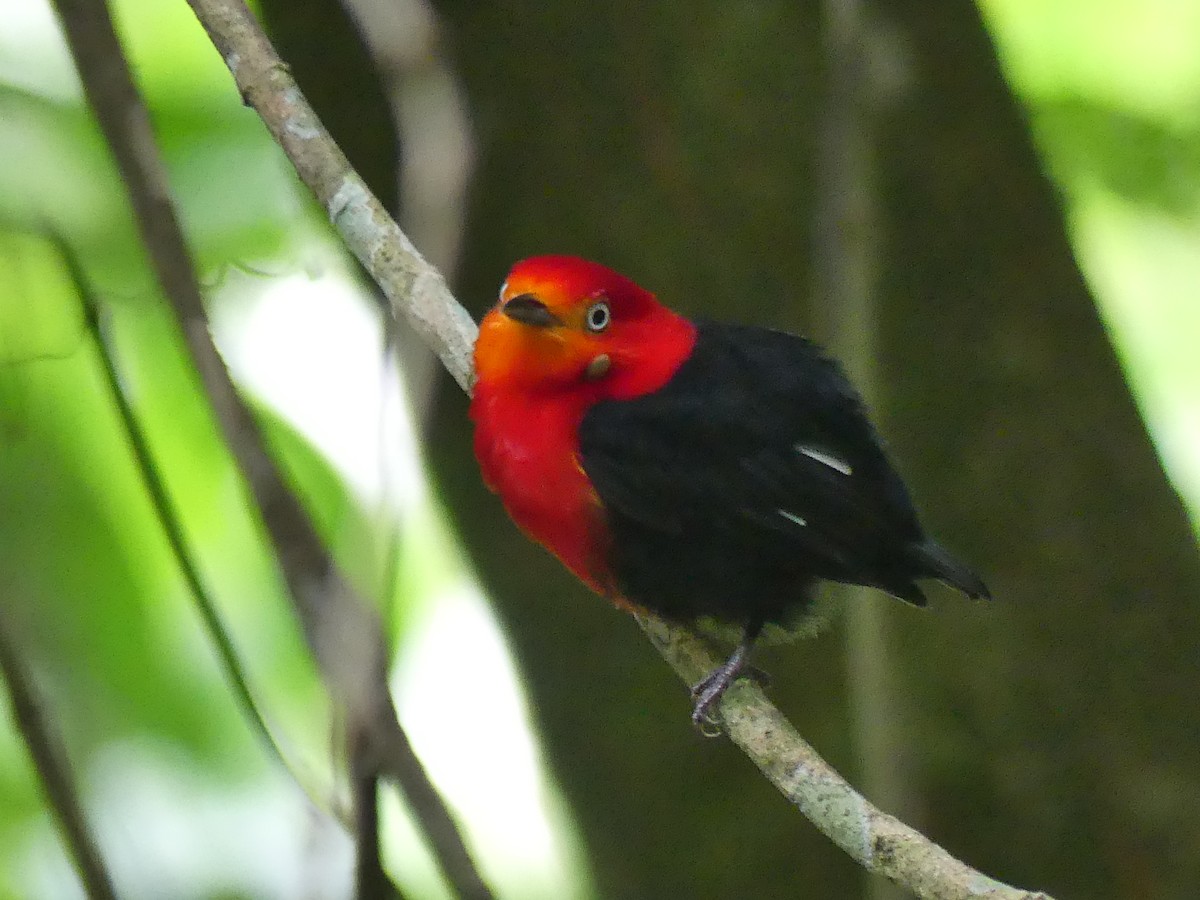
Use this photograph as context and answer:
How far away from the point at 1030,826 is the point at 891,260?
1.34m

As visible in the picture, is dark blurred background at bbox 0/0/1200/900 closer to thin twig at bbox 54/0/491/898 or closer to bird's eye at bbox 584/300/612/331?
bird's eye at bbox 584/300/612/331

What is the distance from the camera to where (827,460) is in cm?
257

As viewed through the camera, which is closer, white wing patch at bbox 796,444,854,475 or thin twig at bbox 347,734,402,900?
thin twig at bbox 347,734,402,900

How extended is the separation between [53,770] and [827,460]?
1.71 m

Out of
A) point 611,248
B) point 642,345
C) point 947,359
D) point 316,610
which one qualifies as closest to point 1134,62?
point 947,359

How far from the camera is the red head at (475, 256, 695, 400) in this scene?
2412 mm

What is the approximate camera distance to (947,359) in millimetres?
2934

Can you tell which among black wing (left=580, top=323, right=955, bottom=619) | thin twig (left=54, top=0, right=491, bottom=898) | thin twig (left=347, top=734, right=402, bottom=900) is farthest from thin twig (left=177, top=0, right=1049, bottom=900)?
thin twig (left=347, top=734, right=402, bottom=900)

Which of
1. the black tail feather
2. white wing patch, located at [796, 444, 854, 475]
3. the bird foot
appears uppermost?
white wing patch, located at [796, 444, 854, 475]

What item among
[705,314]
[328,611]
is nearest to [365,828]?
[328,611]

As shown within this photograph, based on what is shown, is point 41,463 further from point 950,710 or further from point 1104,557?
point 1104,557

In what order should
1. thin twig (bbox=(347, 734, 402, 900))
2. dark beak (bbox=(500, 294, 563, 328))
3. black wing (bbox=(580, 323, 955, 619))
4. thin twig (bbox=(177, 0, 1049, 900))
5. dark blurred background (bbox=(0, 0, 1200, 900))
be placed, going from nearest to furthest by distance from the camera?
1. thin twig (bbox=(347, 734, 402, 900))
2. thin twig (bbox=(177, 0, 1049, 900))
3. dark beak (bbox=(500, 294, 563, 328))
4. black wing (bbox=(580, 323, 955, 619))
5. dark blurred background (bbox=(0, 0, 1200, 900))

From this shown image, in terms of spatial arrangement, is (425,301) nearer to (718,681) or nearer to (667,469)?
(667,469)

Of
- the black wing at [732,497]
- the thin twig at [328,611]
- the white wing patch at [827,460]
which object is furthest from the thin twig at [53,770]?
the white wing patch at [827,460]
